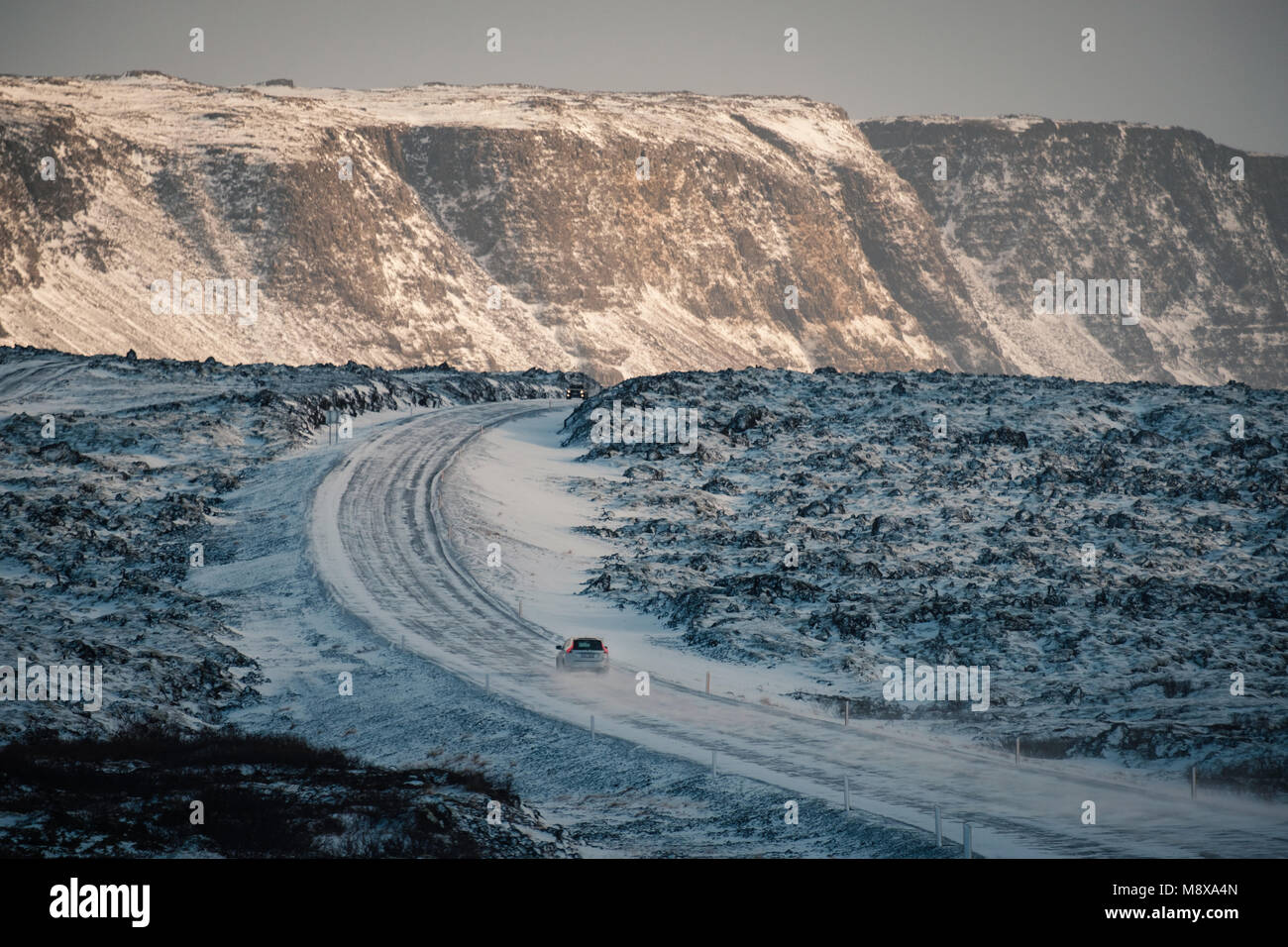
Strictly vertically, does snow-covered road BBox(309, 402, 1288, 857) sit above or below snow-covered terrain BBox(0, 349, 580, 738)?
below

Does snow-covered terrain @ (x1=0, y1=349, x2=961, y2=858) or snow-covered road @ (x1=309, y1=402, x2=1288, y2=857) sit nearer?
snow-covered road @ (x1=309, y1=402, x2=1288, y2=857)

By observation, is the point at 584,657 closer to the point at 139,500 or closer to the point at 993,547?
the point at 993,547

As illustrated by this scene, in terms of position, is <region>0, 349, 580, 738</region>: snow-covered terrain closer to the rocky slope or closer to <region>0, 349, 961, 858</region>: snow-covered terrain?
<region>0, 349, 961, 858</region>: snow-covered terrain

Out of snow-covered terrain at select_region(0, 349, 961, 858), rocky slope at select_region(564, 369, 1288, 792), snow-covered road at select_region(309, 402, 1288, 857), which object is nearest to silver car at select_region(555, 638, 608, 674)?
snow-covered road at select_region(309, 402, 1288, 857)

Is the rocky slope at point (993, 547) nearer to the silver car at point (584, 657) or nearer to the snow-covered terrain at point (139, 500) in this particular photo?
the silver car at point (584, 657)

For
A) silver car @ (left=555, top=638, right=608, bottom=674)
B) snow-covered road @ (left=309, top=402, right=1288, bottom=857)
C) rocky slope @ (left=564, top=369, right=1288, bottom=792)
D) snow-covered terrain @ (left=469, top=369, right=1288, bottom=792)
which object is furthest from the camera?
silver car @ (left=555, top=638, right=608, bottom=674)
